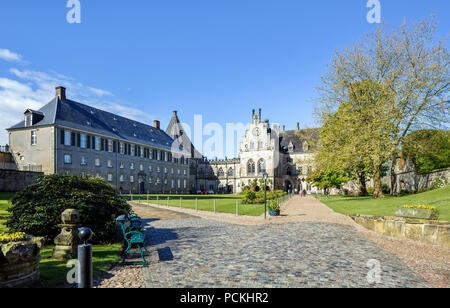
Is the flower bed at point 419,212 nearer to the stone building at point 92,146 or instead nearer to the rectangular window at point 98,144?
the stone building at point 92,146

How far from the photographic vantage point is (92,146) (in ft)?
136

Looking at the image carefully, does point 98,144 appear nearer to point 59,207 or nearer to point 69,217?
point 59,207

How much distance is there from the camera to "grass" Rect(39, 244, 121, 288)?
5438 millimetres

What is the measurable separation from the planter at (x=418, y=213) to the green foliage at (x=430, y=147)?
15856mm

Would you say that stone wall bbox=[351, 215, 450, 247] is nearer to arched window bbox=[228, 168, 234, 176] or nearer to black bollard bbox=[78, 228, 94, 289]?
black bollard bbox=[78, 228, 94, 289]

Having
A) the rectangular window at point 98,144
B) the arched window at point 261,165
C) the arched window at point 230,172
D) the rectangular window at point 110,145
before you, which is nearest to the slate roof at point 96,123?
the rectangular window at point 110,145

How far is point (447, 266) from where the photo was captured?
705 cm

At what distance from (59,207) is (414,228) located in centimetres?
1206

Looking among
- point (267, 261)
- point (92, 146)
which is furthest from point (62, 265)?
point (92, 146)

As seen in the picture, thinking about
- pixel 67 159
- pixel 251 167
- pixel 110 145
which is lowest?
pixel 251 167

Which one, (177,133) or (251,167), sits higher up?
(177,133)

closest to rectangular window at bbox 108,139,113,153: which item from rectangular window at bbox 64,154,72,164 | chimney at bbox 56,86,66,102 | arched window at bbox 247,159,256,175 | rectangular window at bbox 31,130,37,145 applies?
rectangular window at bbox 64,154,72,164

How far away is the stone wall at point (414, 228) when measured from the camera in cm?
931
